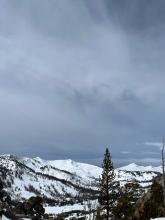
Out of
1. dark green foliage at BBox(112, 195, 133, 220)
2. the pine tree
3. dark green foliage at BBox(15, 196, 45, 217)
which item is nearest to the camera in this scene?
the pine tree

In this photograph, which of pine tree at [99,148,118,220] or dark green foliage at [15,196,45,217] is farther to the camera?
dark green foliage at [15,196,45,217]

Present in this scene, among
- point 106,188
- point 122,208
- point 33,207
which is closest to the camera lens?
point 106,188

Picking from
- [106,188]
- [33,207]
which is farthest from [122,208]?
[33,207]

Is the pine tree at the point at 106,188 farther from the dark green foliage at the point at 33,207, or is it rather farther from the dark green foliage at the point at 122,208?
the dark green foliage at the point at 33,207

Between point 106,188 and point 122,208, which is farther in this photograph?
point 122,208

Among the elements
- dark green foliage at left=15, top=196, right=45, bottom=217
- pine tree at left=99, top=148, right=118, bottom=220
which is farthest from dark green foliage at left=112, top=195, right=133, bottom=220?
dark green foliage at left=15, top=196, right=45, bottom=217

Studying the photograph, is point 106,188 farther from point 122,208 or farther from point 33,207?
point 33,207

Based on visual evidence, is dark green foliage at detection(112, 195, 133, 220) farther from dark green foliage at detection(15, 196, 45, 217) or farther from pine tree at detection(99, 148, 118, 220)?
dark green foliage at detection(15, 196, 45, 217)

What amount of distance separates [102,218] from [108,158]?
57.7ft

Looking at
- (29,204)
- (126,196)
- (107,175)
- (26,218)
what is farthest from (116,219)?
(29,204)

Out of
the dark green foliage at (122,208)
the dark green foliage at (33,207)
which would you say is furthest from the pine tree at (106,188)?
the dark green foliage at (33,207)

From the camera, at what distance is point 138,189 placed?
102 metres

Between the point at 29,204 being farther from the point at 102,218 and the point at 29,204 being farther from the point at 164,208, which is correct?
the point at 164,208

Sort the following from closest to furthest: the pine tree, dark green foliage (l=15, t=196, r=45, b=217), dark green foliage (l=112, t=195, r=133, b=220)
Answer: the pine tree → dark green foliage (l=112, t=195, r=133, b=220) → dark green foliage (l=15, t=196, r=45, b=217)
